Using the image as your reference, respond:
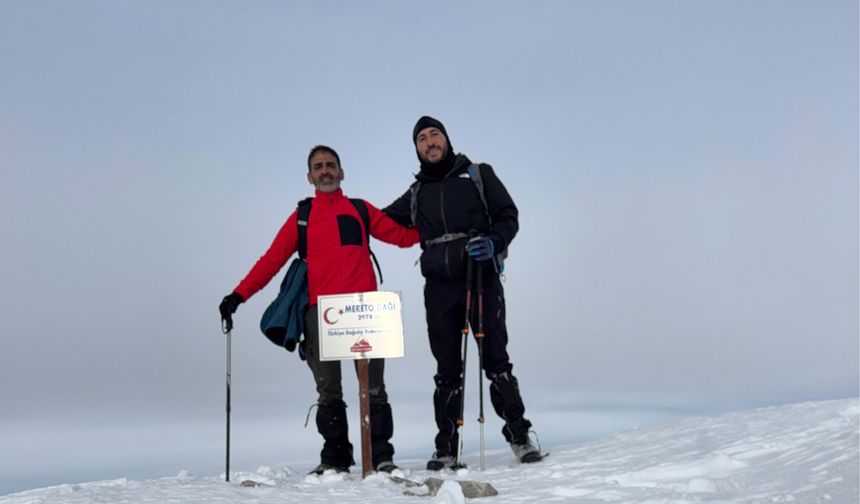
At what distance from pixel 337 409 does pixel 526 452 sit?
1.76 meters

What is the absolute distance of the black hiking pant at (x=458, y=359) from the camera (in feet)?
22.6

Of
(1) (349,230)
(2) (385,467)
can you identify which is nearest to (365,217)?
(1) (349,230)

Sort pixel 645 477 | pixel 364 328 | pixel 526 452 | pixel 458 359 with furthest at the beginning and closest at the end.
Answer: pixel 458 359
pixel 526 452
pixel 364 328
pixel 645 477

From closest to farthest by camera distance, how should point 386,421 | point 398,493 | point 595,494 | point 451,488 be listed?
point 451,488
point 595,494
point 398,493
point 386,421

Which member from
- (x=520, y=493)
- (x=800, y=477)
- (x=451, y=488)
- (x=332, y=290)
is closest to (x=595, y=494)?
(x=520, y=493)

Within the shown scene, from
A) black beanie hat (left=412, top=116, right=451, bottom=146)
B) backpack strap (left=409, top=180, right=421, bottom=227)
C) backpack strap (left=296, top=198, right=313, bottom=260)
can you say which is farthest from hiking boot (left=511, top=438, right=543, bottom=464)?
black beanie hat (left=412, top=116, right=451, bottom=146)

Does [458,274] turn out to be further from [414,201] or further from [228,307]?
[228,307]

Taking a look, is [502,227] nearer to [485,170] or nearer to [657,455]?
[485,170]

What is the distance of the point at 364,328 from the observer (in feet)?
21.6

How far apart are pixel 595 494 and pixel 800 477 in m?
1.33

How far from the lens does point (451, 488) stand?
4.62 meters

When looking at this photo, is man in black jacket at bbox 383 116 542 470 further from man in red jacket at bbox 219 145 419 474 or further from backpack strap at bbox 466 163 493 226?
man in red jacket at bbox 219 145 419 474

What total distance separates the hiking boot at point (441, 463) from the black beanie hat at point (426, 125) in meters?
2.92

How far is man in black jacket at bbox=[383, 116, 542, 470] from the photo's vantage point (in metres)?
6.86
